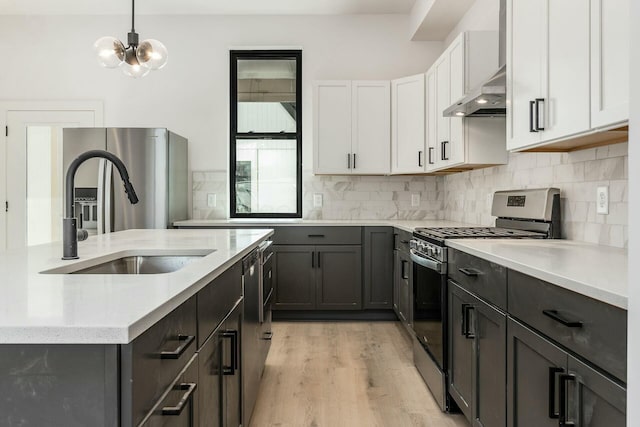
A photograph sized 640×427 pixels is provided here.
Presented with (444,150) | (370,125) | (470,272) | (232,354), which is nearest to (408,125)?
(370,125)

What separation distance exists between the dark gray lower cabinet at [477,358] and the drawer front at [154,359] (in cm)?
114

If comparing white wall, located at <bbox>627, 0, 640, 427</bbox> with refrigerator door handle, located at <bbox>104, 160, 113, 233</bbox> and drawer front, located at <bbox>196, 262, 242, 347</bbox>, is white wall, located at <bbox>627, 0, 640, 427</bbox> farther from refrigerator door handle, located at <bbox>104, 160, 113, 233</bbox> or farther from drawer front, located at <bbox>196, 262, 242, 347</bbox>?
refrigerator door handle, located at <bbox>104, 160, 113, 233</bbox>

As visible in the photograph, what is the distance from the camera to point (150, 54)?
9.39 feet

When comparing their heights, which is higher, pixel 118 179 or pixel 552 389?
pixel 118 179

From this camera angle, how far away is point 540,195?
2.65 meters

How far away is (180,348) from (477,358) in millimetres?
1399

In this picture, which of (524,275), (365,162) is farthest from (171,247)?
(365,162)

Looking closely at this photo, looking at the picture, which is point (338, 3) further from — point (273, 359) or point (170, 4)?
point (273, 359)

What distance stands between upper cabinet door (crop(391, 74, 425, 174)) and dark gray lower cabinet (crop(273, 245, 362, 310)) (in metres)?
0.89

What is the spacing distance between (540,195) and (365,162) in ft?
7.04

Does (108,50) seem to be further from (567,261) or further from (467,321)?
(567,261)

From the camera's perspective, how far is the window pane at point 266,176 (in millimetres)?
5008

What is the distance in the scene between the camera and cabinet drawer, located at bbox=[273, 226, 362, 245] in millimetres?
4391

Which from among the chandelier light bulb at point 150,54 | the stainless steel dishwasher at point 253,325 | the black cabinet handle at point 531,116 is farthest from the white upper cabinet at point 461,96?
the chandelier light bulb at point 150,54
